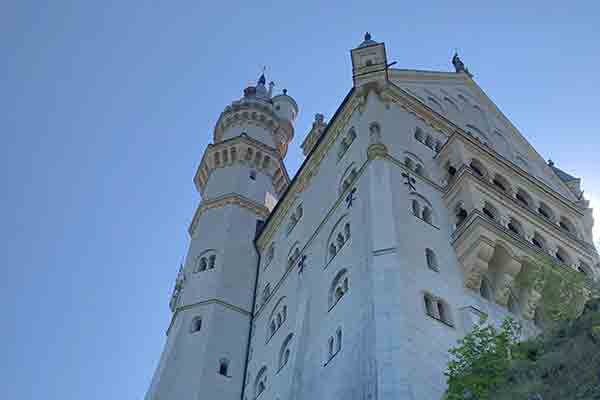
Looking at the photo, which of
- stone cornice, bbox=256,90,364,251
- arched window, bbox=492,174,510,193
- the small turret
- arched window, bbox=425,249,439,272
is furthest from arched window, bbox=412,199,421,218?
the small turret

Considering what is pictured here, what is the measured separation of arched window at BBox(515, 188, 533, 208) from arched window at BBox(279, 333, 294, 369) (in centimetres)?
1123

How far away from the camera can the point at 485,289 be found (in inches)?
940

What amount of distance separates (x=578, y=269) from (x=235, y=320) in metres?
14.9

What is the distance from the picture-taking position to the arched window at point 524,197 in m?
29.3

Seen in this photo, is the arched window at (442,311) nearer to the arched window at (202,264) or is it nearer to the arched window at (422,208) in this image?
the arched window at (422,208)

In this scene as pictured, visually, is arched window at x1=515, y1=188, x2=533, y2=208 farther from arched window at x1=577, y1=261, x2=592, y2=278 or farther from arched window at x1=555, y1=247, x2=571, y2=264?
arched window at x1=577, y1=261, x2=592, y2=278

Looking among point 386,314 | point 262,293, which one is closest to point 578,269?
point 386,314

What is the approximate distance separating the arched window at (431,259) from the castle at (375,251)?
0.05m

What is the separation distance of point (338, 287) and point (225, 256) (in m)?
12.9

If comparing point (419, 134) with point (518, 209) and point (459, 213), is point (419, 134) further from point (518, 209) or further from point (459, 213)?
point (518, 209)

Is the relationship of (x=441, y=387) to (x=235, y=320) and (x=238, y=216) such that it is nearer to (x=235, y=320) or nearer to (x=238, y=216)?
(x=235, y=320)

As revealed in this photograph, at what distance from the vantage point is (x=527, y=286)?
24.6 meters

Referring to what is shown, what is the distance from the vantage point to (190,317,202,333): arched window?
3169cm

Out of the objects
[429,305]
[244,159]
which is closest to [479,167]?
[429,305]
